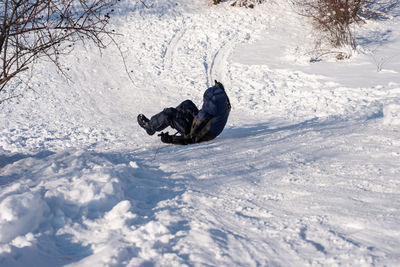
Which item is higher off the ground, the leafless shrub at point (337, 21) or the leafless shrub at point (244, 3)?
the leafless shrub at point (244, 3)

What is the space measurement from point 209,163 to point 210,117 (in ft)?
3.54

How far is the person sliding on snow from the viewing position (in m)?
5.57

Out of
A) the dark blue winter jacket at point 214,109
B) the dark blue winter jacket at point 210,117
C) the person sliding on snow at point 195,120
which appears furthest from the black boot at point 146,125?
the dark blue winter jacket at point 214,109

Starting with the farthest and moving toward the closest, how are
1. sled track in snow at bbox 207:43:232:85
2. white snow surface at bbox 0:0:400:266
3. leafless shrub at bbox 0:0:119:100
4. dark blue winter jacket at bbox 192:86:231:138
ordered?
sled track in snow at bbox 207:43:232:85 < dark blue winter jacket at bbox 192:86:231:138 < leafless shrub at bbox 0:0:119:100 < white snow surface at bbox 0:0:400:266

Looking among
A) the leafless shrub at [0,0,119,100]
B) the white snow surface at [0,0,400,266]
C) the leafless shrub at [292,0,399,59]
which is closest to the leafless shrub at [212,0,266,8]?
the leafless shrub at [292,0,399,59]

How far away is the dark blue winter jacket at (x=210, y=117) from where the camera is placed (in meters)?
5.49

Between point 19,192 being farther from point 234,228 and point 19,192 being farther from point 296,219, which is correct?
point 296,219

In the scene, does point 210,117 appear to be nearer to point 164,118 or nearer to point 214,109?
point 214,109

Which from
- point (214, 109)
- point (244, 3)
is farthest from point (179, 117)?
point (244, 3)

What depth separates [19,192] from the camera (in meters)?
3.37

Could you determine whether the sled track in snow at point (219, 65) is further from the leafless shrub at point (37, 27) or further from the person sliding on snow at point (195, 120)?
the leafless shrub at point (37, 27)

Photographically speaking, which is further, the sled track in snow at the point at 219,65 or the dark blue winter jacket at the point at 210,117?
the sled track in snow at the point at 219,65

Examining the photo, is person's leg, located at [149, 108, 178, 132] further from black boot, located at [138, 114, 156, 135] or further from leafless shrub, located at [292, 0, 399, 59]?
leafless shrub, located at [292, 0, 399, 59]

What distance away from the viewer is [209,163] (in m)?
4.75
